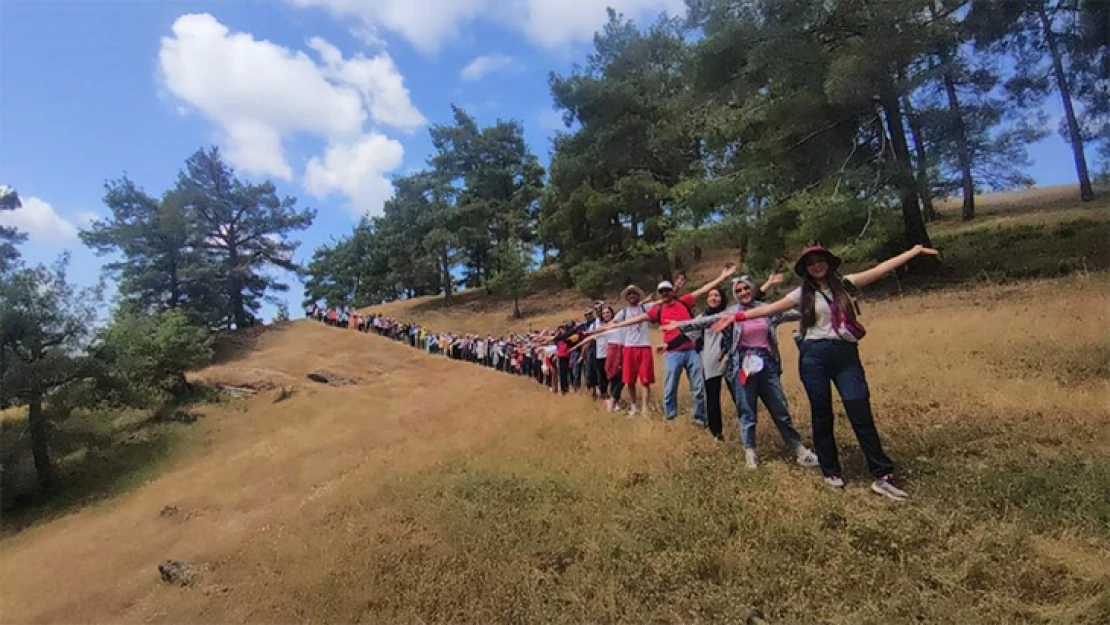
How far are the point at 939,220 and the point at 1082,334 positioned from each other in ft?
72.1

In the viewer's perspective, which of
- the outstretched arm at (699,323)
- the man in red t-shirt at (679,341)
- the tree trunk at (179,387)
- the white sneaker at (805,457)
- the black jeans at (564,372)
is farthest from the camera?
the tree trunk at (179,387)

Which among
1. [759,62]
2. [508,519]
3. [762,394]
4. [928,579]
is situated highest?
[759,62]

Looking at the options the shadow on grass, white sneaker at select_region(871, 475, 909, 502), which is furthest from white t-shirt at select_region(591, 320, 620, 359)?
the shadow on grass

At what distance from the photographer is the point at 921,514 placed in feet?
14.5

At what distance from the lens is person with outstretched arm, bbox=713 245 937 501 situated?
4.77 meters

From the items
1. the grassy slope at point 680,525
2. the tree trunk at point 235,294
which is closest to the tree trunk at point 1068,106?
the grassy slope at point 680,525

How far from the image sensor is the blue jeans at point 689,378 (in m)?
7.32

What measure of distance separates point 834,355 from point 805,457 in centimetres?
119

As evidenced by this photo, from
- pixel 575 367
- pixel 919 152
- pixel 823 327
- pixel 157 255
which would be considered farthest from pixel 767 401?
pixel 157 255

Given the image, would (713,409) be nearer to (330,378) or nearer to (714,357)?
(714,357)

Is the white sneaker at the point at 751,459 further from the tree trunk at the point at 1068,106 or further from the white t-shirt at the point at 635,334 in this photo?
the tree trunk at the point at 1068,106

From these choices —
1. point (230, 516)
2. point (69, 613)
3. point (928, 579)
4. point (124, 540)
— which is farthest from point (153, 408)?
point (928, 579)

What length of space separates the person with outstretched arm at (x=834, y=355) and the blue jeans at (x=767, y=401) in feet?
2.00

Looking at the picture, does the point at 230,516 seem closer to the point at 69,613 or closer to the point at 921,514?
the point at 69,613
